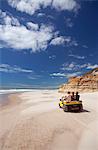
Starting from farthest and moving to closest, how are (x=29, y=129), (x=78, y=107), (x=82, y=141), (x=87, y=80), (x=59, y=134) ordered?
(x=87, y=80)
(x=78, y=107)
(x=29, y=129)
(x=59, y=134)
(x=82, y=141)

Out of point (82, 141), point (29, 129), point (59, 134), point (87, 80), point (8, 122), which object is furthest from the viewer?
point (87, 80)

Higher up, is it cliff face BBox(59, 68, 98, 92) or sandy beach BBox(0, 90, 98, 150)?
cliff face BBox(59, 68, 98, 92)

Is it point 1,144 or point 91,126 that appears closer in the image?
point 1,144

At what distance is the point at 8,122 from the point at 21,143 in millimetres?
4536

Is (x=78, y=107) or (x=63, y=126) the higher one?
(x=78, y=107)

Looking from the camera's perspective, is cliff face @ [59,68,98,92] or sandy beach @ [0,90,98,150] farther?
cliff face @ [59,68,98,92]

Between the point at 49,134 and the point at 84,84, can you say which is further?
the point at 84,84

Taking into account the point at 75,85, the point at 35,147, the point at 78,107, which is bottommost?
the point at 35,147

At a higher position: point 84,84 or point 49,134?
point 84,84

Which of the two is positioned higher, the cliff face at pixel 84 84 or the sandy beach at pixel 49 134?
the cliff face at pixel 84 84

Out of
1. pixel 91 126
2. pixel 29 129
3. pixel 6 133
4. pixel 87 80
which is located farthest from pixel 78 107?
pixel 87 80

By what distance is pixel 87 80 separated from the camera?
61.6m

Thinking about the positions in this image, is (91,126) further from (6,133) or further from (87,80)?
(87,80)

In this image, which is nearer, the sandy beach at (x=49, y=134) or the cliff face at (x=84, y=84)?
the sandy beach at (x=49, y=134)
